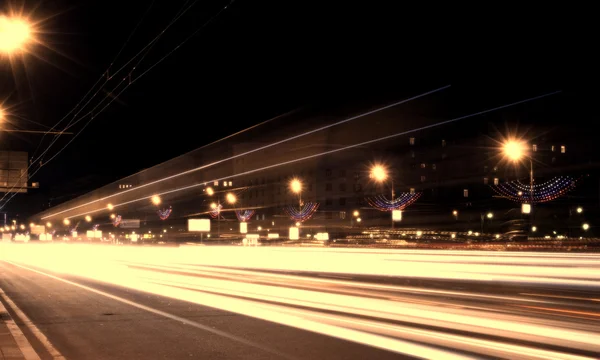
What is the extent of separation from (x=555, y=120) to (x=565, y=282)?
Result: 61.2m

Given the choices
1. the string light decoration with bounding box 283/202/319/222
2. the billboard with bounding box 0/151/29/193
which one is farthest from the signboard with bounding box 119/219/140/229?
the billboard with bounding box 0/151/29/193

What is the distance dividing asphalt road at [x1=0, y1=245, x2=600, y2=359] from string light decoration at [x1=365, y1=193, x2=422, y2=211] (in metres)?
32.5

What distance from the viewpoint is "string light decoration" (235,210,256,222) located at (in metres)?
64.9

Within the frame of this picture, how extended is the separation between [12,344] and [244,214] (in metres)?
57.6

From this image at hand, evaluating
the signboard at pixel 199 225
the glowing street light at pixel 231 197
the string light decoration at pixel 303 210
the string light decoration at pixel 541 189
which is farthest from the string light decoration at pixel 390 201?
the signboard at pixel 199 225

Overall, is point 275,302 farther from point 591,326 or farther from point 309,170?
point 309,170

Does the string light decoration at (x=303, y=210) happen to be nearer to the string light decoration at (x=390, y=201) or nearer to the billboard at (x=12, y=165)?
the string light decoration at (x=390, y=201)

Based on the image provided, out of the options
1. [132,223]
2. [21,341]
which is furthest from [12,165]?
[132,223]

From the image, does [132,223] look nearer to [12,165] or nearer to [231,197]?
[231,197]

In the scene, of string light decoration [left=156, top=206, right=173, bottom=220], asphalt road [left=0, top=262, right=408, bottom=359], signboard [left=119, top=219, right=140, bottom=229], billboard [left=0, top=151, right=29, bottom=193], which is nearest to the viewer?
asphalt road [left=0, top=262, right=408, bottom=359]

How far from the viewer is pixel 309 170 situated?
235 feet

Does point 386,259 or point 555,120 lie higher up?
point 555,120

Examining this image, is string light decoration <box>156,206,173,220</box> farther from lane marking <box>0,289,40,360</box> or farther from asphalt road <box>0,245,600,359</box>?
lane marking <box>0,289,40,360</box>

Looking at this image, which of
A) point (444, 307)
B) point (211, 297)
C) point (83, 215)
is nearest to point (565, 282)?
point (444, 307)
